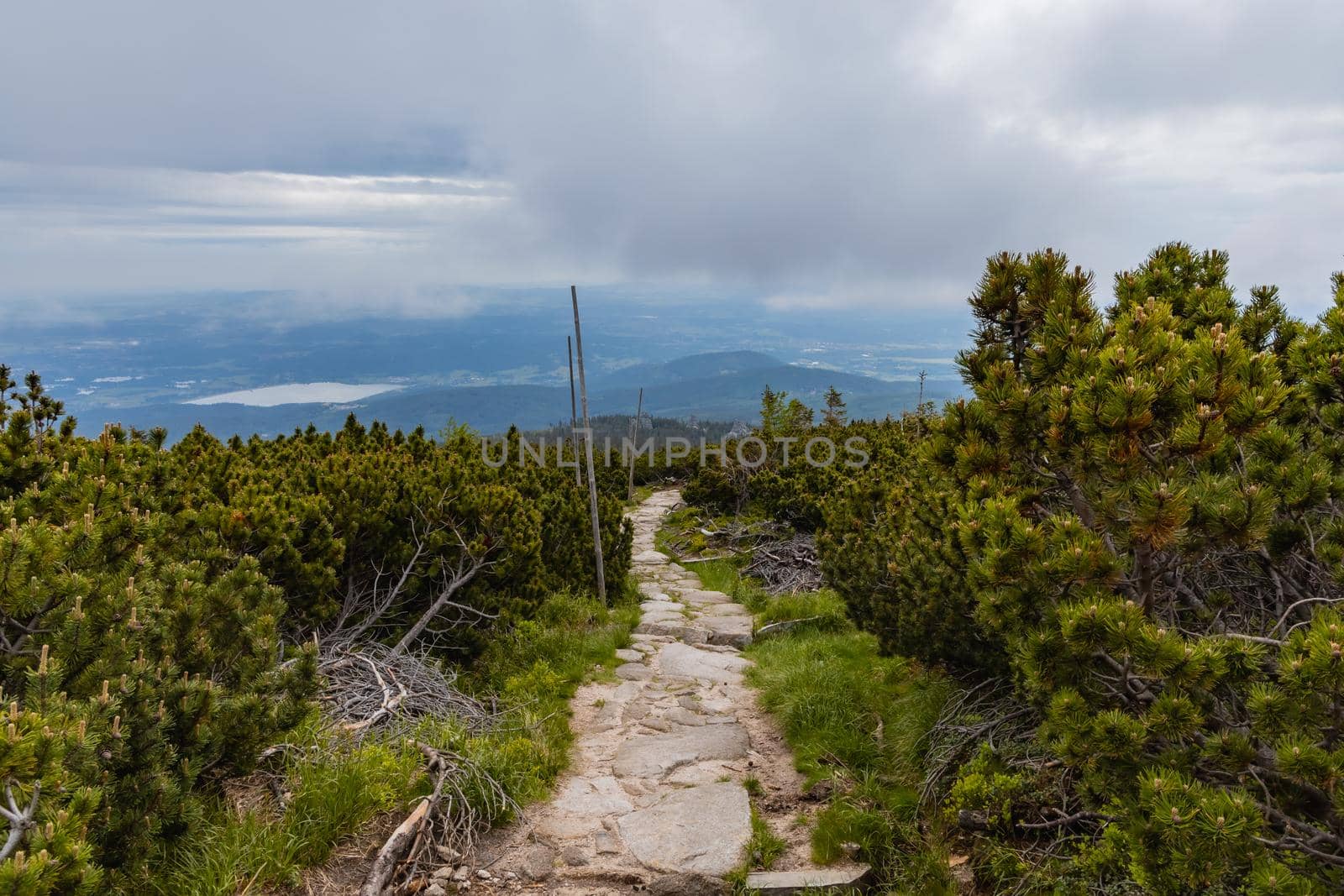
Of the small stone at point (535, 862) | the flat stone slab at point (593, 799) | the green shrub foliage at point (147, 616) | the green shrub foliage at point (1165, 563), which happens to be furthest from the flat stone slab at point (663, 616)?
the green shrub foliage at point (1165, 563)

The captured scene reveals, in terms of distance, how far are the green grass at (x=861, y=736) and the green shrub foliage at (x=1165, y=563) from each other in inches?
31.6

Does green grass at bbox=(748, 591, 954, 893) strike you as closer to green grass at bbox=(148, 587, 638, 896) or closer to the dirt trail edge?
the dirt trail edge

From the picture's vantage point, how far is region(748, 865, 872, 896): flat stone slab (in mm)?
3877

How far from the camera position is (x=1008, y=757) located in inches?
167

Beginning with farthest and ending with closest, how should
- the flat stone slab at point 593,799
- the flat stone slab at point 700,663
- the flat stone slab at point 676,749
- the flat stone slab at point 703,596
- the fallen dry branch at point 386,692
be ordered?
the flat stone slab at point 703,596, the flat stone slab at point 700,663, the flat stone slab at point 676,749, the fallen dry branch at point 386,692, the flat stone slab at point 593,799

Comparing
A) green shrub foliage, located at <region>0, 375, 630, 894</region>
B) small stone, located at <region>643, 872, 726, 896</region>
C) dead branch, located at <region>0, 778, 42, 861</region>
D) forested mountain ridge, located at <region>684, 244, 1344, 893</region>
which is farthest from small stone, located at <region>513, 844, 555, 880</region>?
dead branch, located at <region>0, 778, 42, 861</region>

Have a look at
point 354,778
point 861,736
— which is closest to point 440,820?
point 354,778

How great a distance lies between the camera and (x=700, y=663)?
27.0ft

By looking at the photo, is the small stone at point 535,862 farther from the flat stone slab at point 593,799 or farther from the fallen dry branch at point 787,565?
the fallen dry branch at point 787,565

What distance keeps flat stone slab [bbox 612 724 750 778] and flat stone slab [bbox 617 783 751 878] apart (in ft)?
1.61

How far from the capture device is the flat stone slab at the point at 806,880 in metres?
3.88

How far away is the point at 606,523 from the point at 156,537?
7.75 metres

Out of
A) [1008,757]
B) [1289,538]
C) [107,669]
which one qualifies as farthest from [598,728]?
[1289,538]

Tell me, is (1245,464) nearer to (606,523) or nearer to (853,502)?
(853,502)
